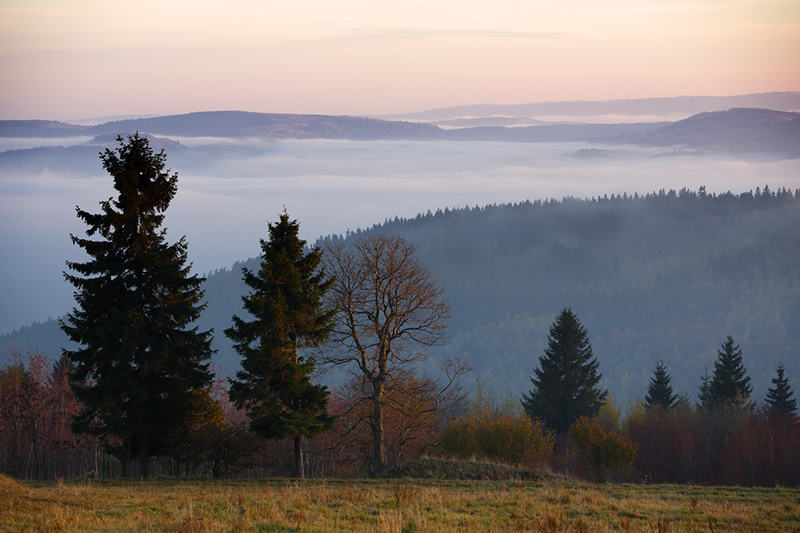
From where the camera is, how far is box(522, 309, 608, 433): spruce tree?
69375 millimetres

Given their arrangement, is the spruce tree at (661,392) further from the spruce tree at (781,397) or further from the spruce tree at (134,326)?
the spruce tree at (134,326)

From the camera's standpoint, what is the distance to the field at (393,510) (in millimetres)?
12945

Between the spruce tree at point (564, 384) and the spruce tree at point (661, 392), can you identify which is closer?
the spruce tree at point (564, 384)

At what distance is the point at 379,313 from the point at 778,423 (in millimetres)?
55281

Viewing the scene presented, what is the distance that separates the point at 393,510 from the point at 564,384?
58.7m

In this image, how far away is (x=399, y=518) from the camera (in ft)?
42.8

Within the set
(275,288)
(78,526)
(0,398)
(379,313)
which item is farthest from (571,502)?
(0,398)

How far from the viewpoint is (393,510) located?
14680mm

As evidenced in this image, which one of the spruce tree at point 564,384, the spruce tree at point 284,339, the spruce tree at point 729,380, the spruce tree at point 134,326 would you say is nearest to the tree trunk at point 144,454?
the spruce tree at point 134,326

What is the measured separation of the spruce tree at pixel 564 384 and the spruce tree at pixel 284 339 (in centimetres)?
4561

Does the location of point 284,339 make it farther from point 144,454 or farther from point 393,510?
point 393,510

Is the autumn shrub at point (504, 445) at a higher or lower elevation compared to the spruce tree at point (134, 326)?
lower

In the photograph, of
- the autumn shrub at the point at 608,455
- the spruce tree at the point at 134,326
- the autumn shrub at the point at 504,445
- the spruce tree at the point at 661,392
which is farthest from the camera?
the spruce tree at the point at 661,392

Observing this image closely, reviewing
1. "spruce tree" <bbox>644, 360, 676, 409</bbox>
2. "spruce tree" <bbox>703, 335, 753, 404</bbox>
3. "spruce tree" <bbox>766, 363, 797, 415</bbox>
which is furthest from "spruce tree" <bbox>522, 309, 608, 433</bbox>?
"spruce tree" <bbox>766, 363, 797, 415</bbox>
